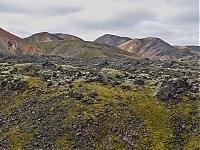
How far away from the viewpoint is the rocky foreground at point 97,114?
50.5m

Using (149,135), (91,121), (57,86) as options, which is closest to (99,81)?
(57,86)

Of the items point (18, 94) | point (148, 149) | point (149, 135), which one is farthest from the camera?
point (18, 94)

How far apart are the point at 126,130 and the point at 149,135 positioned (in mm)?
4538

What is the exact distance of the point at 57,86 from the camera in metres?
72.8

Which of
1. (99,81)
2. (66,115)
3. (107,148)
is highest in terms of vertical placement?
(99,81)

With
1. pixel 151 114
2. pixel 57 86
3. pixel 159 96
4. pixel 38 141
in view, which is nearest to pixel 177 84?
pixel 159 96

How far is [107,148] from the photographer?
159 ft

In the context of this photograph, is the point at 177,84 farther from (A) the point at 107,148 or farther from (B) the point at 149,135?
(A) the point at 107,148

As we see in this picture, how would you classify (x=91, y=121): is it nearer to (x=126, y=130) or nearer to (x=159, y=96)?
(x=126, y=130)

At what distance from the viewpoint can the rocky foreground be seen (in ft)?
166

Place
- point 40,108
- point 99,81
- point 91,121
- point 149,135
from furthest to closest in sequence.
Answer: point 99,81, point 40,108, point 91,121, point 149,135

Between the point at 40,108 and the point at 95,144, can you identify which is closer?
the point at 95,144

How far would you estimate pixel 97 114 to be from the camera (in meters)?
57.3

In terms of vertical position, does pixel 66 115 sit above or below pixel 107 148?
above
